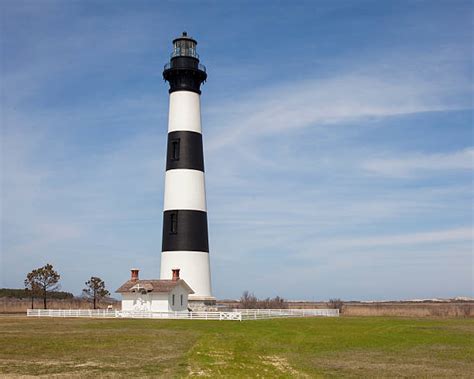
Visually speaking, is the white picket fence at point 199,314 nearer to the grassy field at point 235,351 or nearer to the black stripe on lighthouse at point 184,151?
the grassy field at point 235,351

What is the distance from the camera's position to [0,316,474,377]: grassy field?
19.9 metres

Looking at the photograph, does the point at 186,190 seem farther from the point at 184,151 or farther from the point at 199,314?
the point at 199,314

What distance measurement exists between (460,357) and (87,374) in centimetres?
1497

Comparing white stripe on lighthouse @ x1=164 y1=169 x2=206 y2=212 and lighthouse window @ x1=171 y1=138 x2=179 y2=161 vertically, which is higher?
lighthouse window @ x1=171 y1=138 x2=179 y2=161

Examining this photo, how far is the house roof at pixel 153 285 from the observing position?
48.5m

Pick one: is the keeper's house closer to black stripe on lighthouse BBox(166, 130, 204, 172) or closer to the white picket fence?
the white picket fence

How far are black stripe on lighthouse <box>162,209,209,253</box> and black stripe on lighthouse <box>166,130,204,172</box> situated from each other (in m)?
3.92

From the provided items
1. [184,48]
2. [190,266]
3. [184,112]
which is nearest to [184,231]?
[190,266]

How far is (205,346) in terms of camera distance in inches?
1031

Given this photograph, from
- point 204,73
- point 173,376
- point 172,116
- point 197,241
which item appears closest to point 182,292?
point 197,241

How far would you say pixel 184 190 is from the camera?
50.5 m

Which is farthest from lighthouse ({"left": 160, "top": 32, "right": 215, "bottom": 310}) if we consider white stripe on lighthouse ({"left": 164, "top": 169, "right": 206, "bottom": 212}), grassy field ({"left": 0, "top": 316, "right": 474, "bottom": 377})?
grassy field ({"left": 0, "top": 316, "right": 474, "bottom": 377})

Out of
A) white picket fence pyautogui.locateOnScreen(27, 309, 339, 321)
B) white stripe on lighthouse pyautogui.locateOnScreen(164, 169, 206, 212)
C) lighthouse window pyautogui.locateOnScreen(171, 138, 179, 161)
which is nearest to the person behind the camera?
white picket fence pyautogui.locateOnScreen(27, 309, 339, 321)

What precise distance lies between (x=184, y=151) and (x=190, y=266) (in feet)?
31.5
